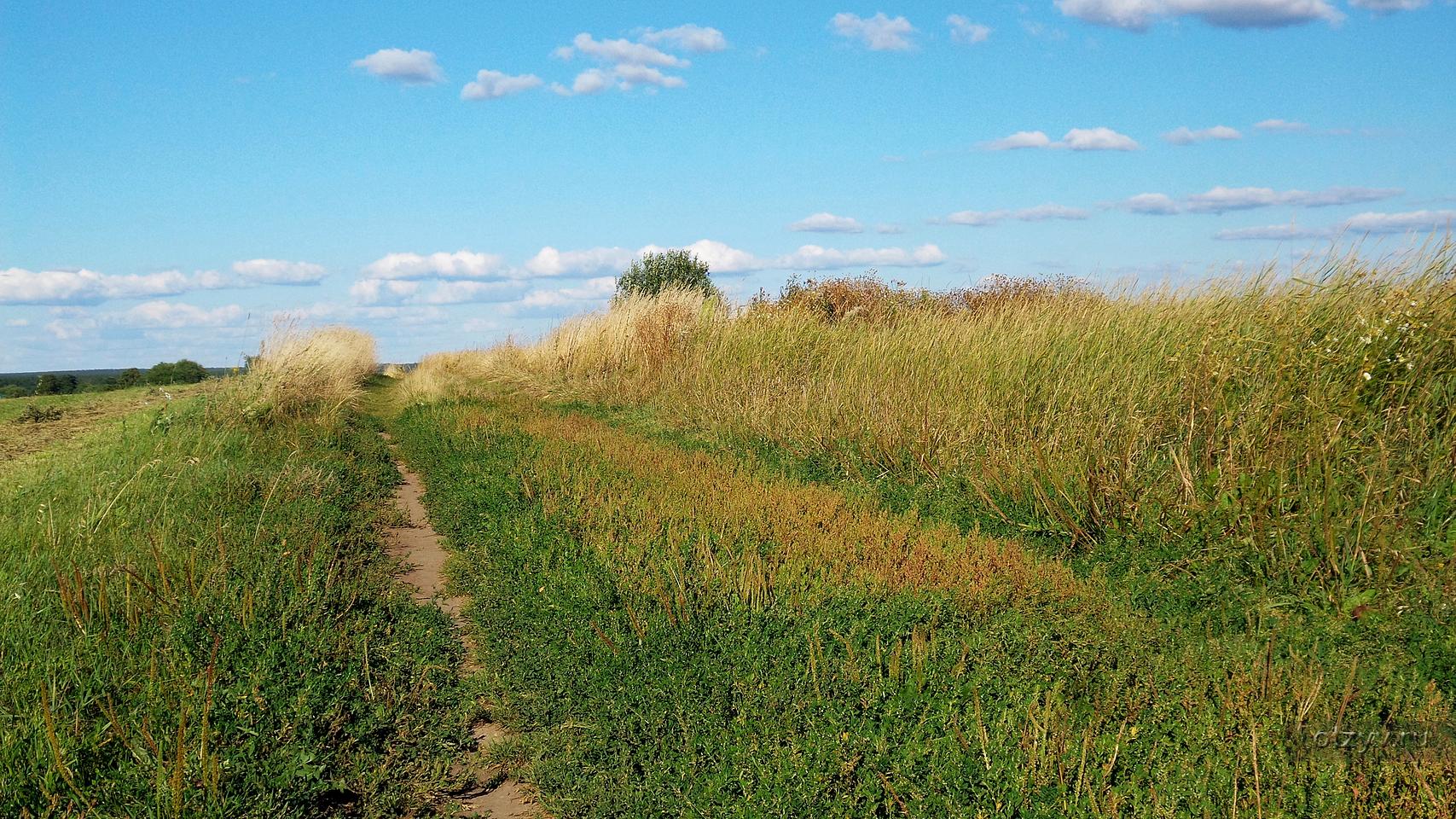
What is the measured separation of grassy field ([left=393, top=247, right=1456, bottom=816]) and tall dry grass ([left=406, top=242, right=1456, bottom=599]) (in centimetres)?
3

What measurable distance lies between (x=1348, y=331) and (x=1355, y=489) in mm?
1193

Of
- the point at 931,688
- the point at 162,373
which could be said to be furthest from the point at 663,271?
the point at 931,688

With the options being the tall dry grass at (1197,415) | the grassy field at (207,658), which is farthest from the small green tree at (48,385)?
the tall dry grass at (1197,415)

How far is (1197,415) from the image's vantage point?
648 centimetres

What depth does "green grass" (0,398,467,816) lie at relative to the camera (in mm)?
3525

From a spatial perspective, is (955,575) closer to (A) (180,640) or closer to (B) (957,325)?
(A) (180,640)

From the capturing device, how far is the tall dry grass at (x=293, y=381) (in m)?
13.0

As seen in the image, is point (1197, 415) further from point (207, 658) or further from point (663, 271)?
point (663, 271)

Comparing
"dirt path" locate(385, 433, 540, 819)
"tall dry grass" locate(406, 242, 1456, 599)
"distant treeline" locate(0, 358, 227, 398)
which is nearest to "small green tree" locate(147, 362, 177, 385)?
"distant treeline" locate(0, 358, 227, 398)

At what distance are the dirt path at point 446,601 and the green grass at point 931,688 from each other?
0.45 feet

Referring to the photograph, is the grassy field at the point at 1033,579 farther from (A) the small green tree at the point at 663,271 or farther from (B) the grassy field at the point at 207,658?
(A) the small green tree at the point at 663,271

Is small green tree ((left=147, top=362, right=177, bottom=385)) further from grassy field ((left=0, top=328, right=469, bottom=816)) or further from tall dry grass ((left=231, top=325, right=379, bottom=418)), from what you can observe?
grassy field ((left=0, top=328, right=469, bottom=816))

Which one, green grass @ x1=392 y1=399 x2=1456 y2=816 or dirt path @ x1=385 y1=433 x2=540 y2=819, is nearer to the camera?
green grass @ x1=392 y1=399 x2=1456 y2=816

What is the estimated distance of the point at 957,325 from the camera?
410 inches
